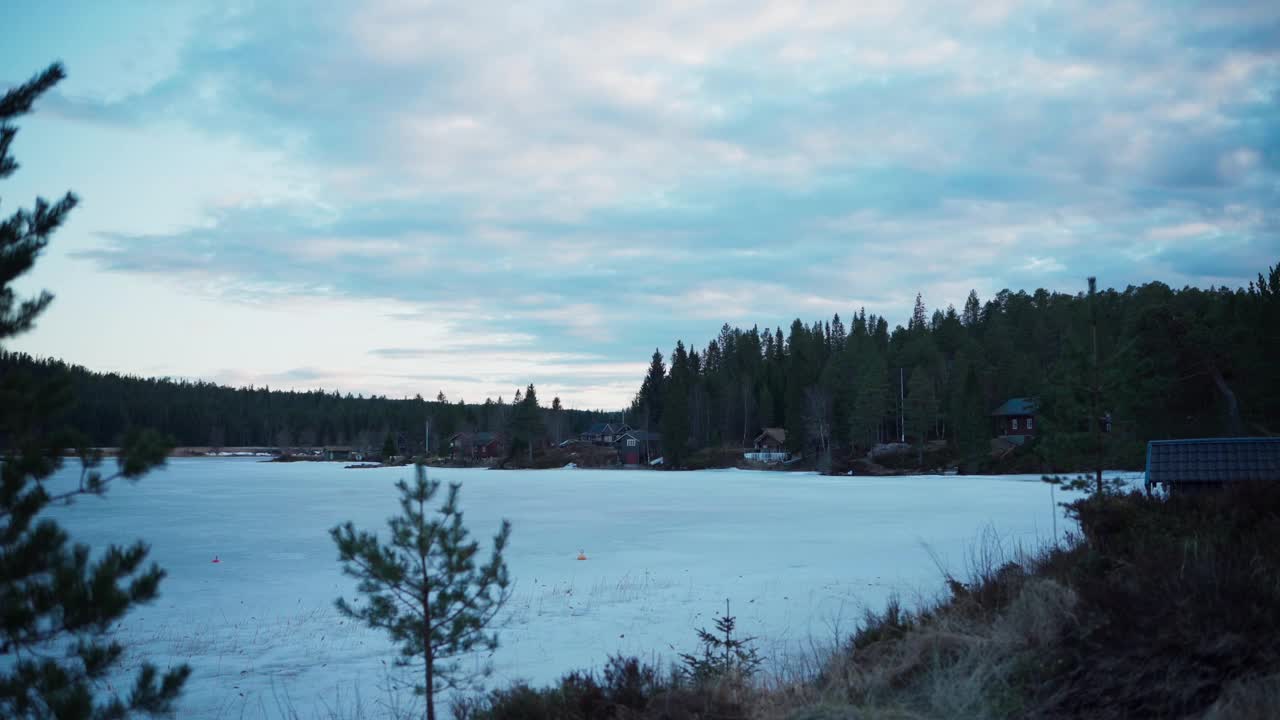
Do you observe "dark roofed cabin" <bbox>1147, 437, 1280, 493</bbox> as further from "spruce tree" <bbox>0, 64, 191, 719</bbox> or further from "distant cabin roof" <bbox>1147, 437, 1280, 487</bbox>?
"spruce tree" <bbox>0, 64, 191, 719</bbox>

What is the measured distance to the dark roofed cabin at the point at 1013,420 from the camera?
7656cm

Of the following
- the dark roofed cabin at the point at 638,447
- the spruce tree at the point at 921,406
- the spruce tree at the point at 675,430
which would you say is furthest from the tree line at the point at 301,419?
the spruce tree at the point at 921,406

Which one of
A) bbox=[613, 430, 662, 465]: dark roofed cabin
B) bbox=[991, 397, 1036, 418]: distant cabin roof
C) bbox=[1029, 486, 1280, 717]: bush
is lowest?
bbox=[613, 430, 662, 465]: dark roofed cabin

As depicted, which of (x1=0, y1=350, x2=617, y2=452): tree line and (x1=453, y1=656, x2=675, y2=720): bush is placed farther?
(x1=0, y1=350, x2=617, y2=452): tree line

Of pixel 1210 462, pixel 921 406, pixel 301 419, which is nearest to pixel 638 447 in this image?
pixel 921 406

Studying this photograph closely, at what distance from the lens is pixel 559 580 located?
17109 mm

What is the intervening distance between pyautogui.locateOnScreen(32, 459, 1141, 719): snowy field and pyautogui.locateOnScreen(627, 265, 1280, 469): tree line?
12.3 feet

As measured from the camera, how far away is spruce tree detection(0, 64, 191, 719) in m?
5.25

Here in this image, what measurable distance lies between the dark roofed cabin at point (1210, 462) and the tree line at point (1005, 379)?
2.47 m

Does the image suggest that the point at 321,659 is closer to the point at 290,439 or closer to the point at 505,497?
the point at 505,497

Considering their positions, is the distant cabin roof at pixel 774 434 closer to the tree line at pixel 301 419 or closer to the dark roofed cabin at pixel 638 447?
the dark roofed cabin at pixel 638 447

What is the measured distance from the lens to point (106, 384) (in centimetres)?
15250

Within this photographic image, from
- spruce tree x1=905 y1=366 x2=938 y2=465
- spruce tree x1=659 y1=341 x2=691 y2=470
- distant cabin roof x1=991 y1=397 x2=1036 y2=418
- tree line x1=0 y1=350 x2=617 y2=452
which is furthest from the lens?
tree line x1=0 y1=350 x2=617 y2=452

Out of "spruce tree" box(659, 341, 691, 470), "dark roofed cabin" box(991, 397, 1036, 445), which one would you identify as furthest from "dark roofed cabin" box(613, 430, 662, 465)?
"dark roofed cabin" box(991, 397, 1036, 445)
